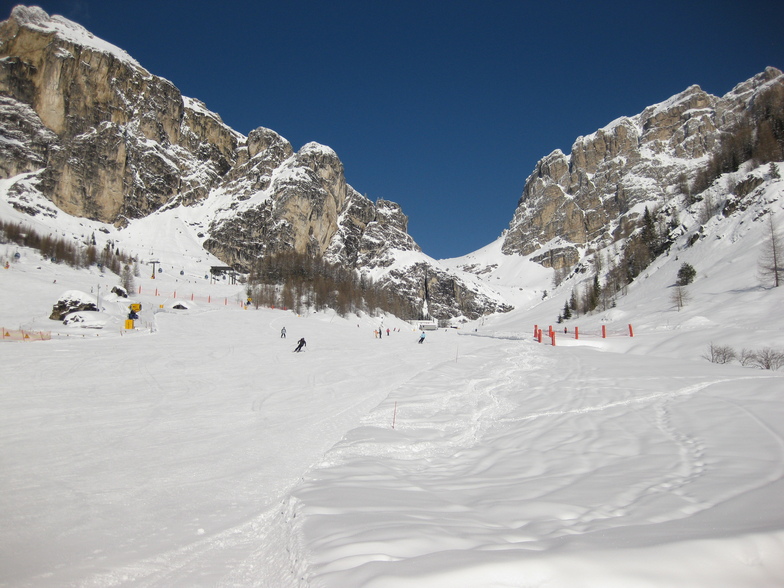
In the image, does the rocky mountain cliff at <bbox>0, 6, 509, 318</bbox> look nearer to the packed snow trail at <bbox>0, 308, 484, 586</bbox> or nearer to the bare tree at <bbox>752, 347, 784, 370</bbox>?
the packed snow trail at <bbox>0, 308, 484, 586</bbox>

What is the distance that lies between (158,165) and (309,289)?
99.9 m

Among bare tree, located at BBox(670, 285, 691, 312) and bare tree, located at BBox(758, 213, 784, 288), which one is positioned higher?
bare tree, located at BBox(758, 213, 784, 288)

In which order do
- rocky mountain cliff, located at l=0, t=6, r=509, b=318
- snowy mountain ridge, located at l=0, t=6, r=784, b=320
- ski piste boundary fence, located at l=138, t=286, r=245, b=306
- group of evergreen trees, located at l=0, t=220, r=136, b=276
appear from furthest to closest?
rocky mountain cliff, located at l=0, t=6, r=509, b=318 → snowy mountain ridge, located at l=0, t=6, r=784, b=320 → group of evergreen trees, located at l=0, t=220, r=136, b=276 → ski piste boundary fence, located at l=138, t=286, r=245, b=306

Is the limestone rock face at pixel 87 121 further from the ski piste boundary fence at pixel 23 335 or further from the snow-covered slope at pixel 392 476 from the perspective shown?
the snow-covered slope at pixel 392 476

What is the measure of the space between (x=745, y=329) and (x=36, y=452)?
89.4ft

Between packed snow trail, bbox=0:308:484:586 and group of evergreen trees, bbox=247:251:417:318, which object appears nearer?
packed snow trail, bbox=0:308:484:586

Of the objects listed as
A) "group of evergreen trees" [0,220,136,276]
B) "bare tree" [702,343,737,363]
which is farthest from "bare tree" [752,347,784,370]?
"group of evergreen trees" [0,220,136,276]

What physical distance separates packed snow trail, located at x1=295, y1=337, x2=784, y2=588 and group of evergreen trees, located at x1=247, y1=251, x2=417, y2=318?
203 ft

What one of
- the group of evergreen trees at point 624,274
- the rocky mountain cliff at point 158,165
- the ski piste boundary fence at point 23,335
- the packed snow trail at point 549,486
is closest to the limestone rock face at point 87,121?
the rocky mountain cliff at point 158,165

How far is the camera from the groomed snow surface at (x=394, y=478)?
278cm

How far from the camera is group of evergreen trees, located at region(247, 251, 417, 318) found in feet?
258

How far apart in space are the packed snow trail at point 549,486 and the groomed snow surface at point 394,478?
0.03 metres

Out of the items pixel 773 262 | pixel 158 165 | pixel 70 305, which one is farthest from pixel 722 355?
pixel 158 165

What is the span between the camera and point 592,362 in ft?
55.9
